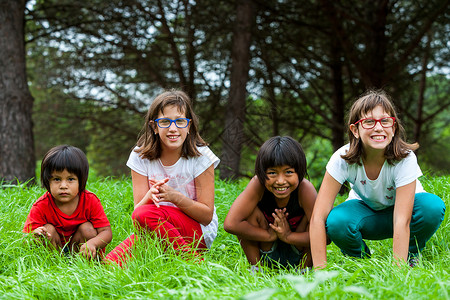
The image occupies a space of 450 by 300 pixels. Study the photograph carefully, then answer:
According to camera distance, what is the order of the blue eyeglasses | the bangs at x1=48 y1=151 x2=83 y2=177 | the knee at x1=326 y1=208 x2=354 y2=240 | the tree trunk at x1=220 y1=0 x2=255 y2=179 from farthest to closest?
1. the tree trunk at x1=220 y1=0 x2=255 y2=179
2. the blue eyeglasses
3. the bangs at x1=48 y1=151 x2=83 y2=177
4. the knee at x1=326 y1=208 x2=354 y2=240

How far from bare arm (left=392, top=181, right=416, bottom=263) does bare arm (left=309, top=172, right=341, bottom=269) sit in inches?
13.6

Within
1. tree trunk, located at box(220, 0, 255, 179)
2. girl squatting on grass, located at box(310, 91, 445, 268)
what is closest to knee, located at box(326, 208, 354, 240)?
girl squatting on grass, located at box(310, 91, 445, 268)

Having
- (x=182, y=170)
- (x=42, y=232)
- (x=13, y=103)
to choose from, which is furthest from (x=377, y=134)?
(x=13, y=103)

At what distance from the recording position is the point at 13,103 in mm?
5559

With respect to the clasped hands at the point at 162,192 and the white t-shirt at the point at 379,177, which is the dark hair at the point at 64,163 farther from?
the white t-shirt at the point at 379,177

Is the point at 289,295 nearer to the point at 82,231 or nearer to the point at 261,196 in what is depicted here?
the point at 261,196

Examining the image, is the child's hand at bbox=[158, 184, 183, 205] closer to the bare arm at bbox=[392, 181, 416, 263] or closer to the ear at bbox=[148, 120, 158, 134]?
the ear at bbox=[148, 120, 158, 134]

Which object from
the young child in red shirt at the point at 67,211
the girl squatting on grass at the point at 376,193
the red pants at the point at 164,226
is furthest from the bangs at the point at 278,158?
the young child in red shirt at the point at 67,211

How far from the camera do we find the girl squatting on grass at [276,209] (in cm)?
238

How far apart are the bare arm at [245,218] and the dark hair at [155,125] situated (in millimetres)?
445

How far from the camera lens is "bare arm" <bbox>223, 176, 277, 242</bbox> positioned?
2.45m

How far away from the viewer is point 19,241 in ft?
8.25

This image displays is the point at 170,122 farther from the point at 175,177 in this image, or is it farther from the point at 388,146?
the point at 388,146

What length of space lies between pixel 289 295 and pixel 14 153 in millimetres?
4988
